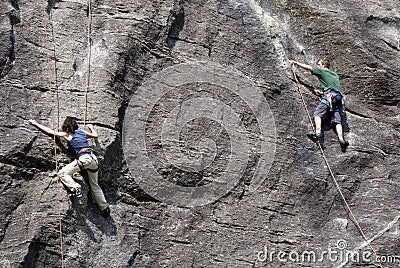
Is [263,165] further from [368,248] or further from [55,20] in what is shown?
[55,20]

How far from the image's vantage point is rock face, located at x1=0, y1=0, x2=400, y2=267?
10758 mm

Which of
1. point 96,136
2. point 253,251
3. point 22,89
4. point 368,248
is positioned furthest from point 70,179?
point 368,248

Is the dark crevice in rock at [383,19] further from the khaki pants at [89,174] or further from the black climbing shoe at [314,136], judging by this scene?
the khaki pants at [89,174]

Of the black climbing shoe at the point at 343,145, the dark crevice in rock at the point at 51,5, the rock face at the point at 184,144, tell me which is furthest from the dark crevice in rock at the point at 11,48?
the black climbing shoe at the point at 343,145

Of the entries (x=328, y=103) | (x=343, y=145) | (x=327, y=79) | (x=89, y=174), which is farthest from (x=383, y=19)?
(x=89, y=174)

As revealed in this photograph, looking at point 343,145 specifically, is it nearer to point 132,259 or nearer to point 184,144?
point 184,144

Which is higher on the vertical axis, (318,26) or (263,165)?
(318,26)

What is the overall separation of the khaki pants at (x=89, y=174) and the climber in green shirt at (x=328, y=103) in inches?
169

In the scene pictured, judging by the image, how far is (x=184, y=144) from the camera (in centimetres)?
1202

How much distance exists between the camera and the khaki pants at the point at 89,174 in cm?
1061

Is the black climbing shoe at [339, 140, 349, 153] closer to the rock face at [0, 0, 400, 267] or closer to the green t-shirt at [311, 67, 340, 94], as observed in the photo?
the rock face at [0, 0, 400, 267]

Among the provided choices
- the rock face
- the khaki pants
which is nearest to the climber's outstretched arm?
the rock face

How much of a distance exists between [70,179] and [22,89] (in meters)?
1.85

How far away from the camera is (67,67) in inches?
474
